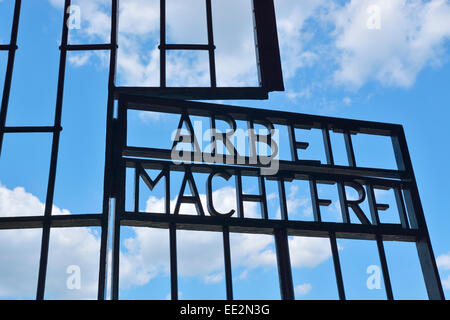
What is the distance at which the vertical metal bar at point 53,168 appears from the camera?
156 inches

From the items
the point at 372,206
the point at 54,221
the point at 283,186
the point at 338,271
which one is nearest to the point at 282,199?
the point at 283,186

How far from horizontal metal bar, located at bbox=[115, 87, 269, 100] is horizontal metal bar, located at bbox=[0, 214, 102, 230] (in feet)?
4.06

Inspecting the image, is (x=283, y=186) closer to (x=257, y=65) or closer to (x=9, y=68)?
(x=257, y=65)

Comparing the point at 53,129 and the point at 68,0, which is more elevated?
the point at 68,0

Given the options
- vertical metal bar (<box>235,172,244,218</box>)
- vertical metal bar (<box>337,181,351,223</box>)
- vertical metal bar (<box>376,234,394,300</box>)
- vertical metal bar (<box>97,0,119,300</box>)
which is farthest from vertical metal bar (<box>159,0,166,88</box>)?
vertical metal bar (<box>376,234,394,300</box>)

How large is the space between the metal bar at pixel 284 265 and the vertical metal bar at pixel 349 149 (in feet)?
3.80

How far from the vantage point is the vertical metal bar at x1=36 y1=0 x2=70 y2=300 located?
13.0 feet

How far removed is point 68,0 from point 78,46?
614 millimetres

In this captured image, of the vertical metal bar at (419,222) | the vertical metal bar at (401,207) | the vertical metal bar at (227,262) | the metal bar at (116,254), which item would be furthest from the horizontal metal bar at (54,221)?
the vertical metal bar at (419,222)

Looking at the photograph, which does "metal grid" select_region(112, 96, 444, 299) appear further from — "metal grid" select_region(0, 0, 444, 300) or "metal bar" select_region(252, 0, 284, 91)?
"metal bar" select_region(252, 0, 284, 91)

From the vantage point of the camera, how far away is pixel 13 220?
424cm

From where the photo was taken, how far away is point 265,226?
15.5 feet
